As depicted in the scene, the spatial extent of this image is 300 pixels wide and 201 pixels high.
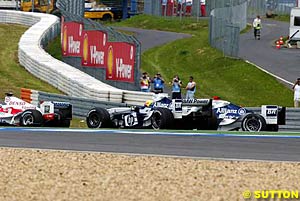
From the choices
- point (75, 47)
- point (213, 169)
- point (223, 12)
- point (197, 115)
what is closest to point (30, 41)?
point (75, 47)

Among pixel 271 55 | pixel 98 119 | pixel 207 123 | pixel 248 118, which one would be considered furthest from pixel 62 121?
pixel 271 55

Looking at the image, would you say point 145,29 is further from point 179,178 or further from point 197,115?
point 179,178

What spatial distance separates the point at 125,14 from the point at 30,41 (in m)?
31.6

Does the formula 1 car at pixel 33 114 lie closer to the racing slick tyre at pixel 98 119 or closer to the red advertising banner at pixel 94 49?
the racing slick tyre at pixel 98 119

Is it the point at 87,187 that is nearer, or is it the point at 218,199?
the point at 218,199

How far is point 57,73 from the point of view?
29.0 meters

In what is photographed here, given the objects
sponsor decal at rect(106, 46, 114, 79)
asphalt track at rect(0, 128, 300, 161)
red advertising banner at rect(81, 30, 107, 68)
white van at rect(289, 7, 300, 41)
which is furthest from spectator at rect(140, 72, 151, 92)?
white van at rect(289, 7, 300, 41)

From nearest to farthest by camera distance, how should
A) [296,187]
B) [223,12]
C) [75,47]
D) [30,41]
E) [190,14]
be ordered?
[296,187] → [75,47] → [30,41] → [223,12] → [190,14]

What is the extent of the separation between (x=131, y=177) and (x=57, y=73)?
17.4 metres

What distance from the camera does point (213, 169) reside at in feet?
41.3

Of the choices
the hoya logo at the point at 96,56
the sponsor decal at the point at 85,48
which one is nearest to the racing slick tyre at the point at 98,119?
the hoya logo at the point at 96,56

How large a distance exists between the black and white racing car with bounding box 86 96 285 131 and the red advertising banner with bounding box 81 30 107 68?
31.3 ft

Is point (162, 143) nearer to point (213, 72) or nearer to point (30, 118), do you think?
point (30, 118)

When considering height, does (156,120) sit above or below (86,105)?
above
